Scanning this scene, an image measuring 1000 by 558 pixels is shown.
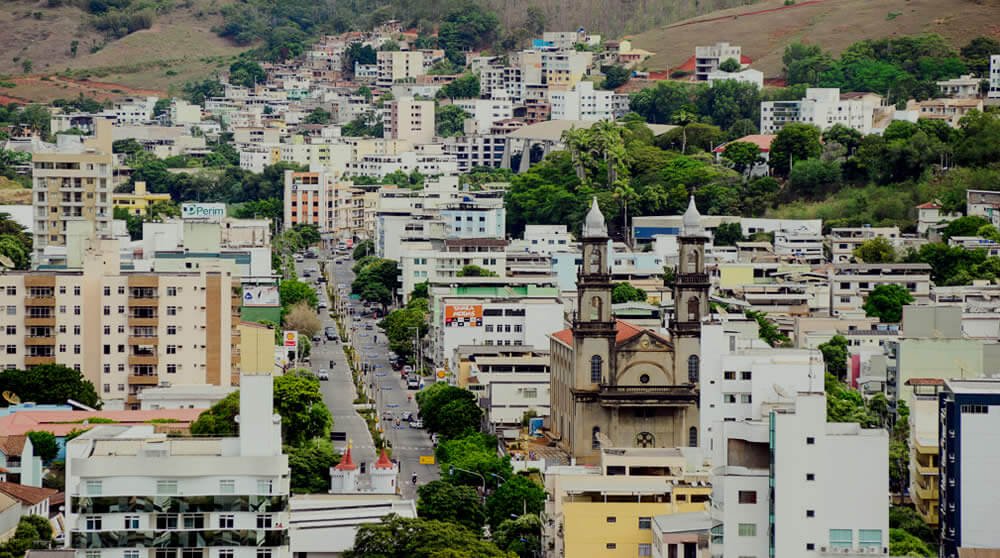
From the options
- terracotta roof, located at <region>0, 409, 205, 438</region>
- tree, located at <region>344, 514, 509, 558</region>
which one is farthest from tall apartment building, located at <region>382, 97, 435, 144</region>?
tree, located at <region>344, 514, 509, 558</region>

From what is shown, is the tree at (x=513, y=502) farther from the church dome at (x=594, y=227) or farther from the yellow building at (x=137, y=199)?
the yellow building at (x=137, y=199)

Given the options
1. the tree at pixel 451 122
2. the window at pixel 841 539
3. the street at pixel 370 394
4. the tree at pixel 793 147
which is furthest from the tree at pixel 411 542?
the tree at pixel 451 122

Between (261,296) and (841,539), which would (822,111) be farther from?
(841,539)

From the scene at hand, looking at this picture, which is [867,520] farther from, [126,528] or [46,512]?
[46,512]

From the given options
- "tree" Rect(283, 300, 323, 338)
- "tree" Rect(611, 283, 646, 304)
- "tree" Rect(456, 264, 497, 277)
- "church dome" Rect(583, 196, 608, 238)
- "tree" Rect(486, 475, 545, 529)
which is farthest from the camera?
"tree" Rect(456, 264, 497, 277)

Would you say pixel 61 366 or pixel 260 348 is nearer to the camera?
pixel 61 366

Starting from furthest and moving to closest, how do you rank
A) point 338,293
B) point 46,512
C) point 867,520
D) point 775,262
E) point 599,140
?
1. point 599,140
2. point 338,293
3. point 775,262
4. point 46,512
5. point 867,520

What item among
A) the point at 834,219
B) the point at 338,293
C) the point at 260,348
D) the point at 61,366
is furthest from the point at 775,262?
the point at 61,366

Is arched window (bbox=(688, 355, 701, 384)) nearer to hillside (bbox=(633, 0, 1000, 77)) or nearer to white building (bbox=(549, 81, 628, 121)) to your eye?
white building (bbox=(549, 81, 628, 121))
